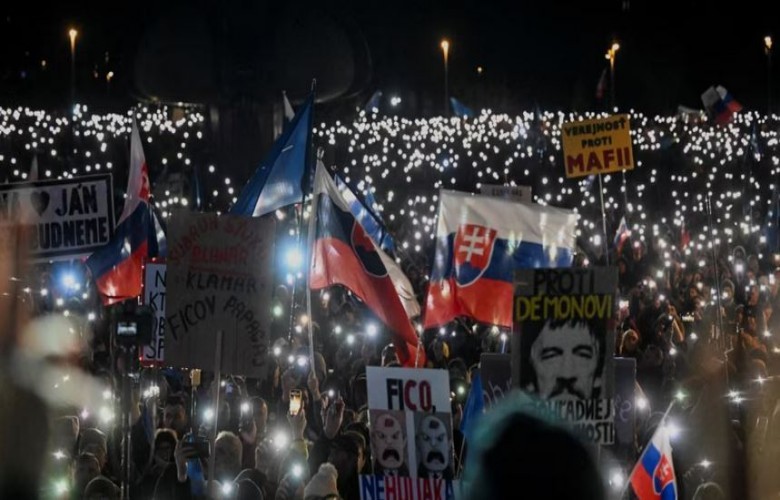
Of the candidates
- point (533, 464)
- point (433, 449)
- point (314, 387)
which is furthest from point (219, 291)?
point (533, 464)

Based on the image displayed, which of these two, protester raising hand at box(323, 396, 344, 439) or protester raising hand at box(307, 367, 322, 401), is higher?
protester raising hand at box(307, 367, 322, 401)

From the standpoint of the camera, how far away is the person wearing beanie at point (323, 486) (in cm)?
809

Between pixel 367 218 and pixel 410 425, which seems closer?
pixel 410 425

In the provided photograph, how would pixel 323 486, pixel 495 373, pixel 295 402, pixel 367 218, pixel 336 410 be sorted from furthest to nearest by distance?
pixel 367 218
pixel 295 402
pixel 336 410
pixel 323 486
pixel 495 373

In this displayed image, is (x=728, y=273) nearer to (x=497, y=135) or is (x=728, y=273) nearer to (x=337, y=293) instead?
(x=337, y=293)

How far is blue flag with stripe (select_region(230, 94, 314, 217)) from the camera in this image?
12688mm

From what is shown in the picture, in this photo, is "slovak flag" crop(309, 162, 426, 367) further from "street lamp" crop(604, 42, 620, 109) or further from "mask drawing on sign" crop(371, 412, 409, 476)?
"street lamp" crop(604, 42, 620, 109)

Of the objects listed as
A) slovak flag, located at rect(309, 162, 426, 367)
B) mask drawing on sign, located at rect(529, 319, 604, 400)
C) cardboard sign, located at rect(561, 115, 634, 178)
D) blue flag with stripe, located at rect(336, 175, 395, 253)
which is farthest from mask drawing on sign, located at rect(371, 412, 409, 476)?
cardboard sign, located at rect(561, 115, 634, 178)

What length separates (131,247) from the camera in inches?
551

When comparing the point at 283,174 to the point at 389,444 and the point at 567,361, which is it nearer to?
the point at 389,444

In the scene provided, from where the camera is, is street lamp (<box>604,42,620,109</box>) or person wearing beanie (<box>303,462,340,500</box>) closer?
person wearing beanie (<box>303,462,340,500</box>)

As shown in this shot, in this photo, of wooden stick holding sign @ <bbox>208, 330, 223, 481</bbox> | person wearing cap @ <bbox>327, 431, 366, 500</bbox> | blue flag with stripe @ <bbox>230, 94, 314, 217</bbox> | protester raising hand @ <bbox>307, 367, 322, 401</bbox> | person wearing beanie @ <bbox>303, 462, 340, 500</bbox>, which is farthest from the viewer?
blue flag with stripe @ <bbox>230, 94, 314, 217</bbox>

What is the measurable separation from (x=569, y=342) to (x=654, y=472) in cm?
133

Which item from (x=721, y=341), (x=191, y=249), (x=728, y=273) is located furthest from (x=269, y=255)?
(x=728, y=273)
